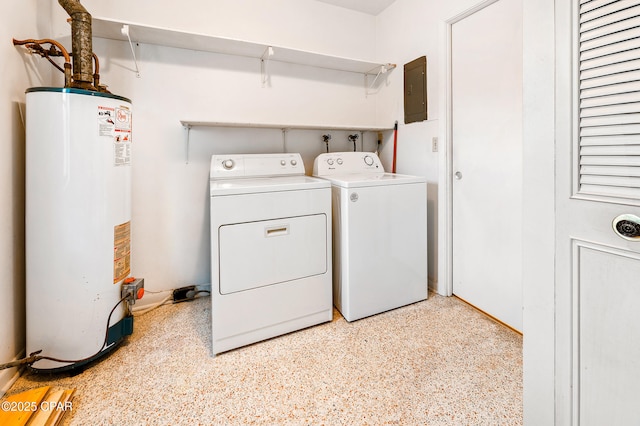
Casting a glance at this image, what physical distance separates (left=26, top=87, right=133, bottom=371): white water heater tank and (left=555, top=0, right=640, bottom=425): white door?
6.19ft

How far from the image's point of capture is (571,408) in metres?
0.81

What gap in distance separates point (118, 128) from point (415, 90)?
6.88ft

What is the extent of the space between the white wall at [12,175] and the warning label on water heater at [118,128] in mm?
→ 402

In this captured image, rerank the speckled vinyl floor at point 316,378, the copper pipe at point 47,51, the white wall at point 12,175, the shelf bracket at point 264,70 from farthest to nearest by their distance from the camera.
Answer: the shelf bracket at point 264,70 < the copper pipe at point 47,51 < the white wall at point 12,175 < the speckled vinyl floor at point 316,378

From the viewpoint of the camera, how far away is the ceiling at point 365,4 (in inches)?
105

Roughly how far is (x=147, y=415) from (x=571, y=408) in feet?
5.02

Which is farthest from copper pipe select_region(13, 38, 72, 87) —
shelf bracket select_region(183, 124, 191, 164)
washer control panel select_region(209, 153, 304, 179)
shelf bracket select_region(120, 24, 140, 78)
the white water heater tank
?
washer control panel select_region(209, 153, 304, 179)

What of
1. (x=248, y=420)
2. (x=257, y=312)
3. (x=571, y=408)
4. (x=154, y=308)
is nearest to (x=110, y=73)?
(x=154, y=308)

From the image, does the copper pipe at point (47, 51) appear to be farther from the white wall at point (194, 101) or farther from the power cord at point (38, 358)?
the power cord at point (38, 358)

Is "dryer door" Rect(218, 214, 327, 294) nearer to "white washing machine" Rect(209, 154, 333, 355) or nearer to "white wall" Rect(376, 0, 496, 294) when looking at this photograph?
"white washing machine" Rect(209, 154, 333, 355)

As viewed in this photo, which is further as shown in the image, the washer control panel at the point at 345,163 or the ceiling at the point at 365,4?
the ceiling at the point at 365,4

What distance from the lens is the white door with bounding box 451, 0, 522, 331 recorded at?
6.03 ft

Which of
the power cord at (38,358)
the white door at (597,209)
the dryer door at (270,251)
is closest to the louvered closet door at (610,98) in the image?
the white door at (597,209)

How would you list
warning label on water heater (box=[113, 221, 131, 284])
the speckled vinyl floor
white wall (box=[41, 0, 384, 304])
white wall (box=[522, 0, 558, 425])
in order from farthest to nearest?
white wall (box=[41, 0, 384, 304]), warning label on water heater (box=[113, 221, 131, 284]), the speckled vinyl floor, white wall (box=[522, 0, 558, 425])
